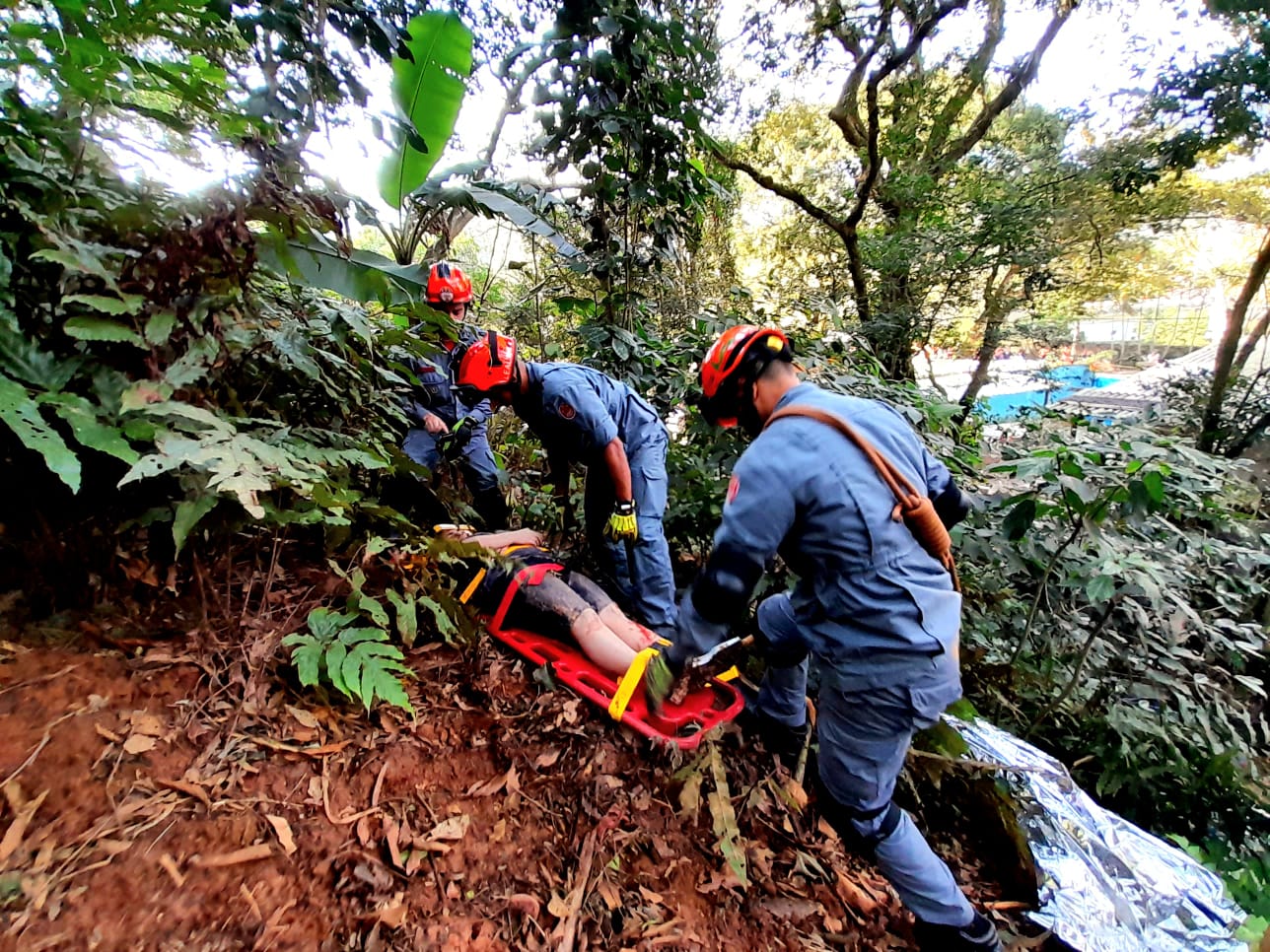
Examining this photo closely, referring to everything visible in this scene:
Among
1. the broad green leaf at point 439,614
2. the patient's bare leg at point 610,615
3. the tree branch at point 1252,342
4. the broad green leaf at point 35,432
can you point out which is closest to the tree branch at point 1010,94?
the tree branch at point 1252,342

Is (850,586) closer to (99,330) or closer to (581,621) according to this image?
(581,621)

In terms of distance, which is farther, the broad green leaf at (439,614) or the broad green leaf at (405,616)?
the broad green leaf at (439,614)

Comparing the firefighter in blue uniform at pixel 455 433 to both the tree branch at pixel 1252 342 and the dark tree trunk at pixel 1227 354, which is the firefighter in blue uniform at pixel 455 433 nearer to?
the dark tree trunk at pixel 1227 354

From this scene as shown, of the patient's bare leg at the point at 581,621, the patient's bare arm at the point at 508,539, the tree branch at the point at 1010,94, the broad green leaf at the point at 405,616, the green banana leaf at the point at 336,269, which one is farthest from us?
the tree branch at the point at 1010,94

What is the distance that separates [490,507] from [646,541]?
1672mm

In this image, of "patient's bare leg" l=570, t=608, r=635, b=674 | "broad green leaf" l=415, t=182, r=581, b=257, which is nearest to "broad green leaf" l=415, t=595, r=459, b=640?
"patient's bare leg" l=570, t=608, r=635, b=674

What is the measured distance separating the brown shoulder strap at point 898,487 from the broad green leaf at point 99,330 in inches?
86.7

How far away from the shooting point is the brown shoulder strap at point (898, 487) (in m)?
2.10

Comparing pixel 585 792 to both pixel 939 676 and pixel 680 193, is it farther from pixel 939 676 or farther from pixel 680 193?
pixel 680 193

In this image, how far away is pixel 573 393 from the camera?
12.2ft

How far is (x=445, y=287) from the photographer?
455 cm

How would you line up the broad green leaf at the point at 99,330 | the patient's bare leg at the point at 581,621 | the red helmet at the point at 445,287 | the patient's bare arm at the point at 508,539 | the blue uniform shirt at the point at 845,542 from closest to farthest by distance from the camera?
the broad green leaf at the point at 99,330
the blue uniform shirt at the point at 845,542
the patient's bare leg at the point at 581,621
the patient's bare arm at the point at 508,539
the red helmet at the point at 445,287

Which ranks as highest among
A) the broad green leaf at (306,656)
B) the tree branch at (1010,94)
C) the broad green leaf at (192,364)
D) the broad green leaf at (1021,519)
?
the tree branch at (1010,94)

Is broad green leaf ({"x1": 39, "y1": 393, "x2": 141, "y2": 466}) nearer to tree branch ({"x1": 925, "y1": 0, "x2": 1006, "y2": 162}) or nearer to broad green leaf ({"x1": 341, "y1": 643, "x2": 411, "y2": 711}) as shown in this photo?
broad green leaf ({"x1": 341, "y1": 643, "x2": 411, "y2": 711})
